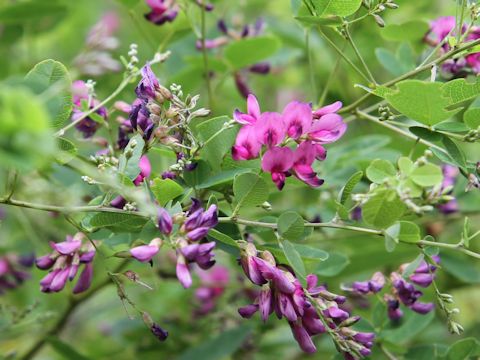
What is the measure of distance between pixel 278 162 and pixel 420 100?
25cm

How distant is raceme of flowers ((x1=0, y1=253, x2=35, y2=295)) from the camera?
1.85m

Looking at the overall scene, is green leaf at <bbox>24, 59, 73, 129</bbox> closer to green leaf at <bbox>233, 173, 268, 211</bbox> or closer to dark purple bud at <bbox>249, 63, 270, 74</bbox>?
green leaf at <bbox>233, 173, 268, 211</bbox>

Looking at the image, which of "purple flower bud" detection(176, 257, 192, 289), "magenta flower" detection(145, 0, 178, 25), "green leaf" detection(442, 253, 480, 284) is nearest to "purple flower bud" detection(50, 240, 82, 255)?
"purple flower bud" detection(176, 257, 192, 289)

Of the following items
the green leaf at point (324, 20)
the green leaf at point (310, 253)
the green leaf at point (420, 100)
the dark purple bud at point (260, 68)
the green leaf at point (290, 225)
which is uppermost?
the green leaf at point (324, 20)

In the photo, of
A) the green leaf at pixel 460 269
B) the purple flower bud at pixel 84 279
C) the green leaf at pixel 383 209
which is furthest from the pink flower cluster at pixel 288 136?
the green leaf at pixel 460 269

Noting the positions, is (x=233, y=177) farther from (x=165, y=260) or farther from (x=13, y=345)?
(x=13, y=345)

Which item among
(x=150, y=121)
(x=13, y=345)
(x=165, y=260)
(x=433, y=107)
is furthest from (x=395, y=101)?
(x=13, y=345)

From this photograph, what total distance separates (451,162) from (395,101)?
15 cm

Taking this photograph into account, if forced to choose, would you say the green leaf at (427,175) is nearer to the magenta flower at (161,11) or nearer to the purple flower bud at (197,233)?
the purple flower bud at (197,233)

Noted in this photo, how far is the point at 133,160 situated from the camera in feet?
3.74

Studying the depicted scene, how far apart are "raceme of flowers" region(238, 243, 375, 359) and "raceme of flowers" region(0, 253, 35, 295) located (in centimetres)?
85

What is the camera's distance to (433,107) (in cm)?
118

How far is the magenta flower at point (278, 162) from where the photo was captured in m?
1.14

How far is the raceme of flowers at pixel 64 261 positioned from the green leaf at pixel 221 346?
0.62 metres
